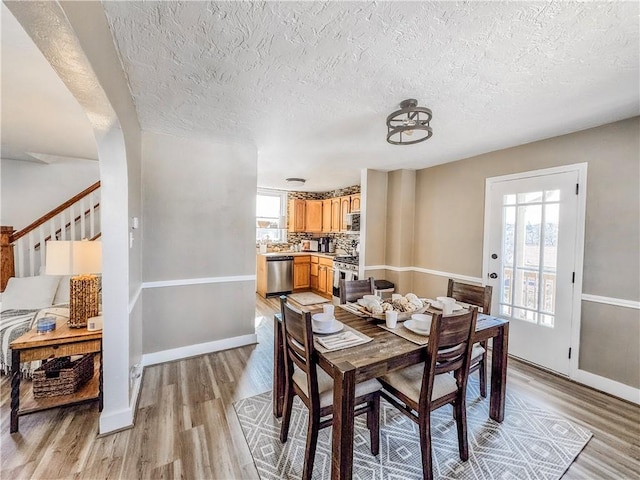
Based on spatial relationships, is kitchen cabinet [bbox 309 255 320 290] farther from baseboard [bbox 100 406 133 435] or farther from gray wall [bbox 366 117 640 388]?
baseboard [bbox 100 406 133 435]

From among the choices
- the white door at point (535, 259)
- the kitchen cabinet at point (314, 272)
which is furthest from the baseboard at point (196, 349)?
the white door at point (535, 259)

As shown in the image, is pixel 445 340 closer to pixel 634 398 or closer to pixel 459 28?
pixel 459 28

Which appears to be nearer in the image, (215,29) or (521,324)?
(215,29)

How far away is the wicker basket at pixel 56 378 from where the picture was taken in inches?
80.4

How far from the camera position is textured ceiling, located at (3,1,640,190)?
48.9 inches

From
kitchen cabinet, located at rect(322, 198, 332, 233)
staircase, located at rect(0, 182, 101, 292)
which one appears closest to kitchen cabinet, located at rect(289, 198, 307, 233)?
kitchen cabinet, located at rect(322, 198, 332, 233)

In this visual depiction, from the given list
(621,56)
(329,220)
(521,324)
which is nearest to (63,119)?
(621,56)

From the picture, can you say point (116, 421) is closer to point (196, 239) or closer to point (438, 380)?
point (196, 239)

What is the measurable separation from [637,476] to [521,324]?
1.50 meters

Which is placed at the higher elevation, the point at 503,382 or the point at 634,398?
the point at 503,382

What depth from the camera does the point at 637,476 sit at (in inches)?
62.0

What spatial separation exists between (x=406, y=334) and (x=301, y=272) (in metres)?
4.39

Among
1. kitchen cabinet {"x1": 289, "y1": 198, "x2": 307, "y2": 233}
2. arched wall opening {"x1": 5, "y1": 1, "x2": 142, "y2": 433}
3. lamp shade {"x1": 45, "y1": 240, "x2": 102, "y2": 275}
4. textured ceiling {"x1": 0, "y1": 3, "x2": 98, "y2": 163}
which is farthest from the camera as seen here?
kitchen cabinet {"x1": 289, "y1": 198, "x2": 307, "y2": 233}

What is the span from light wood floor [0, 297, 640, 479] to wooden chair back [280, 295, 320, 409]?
624 mm
